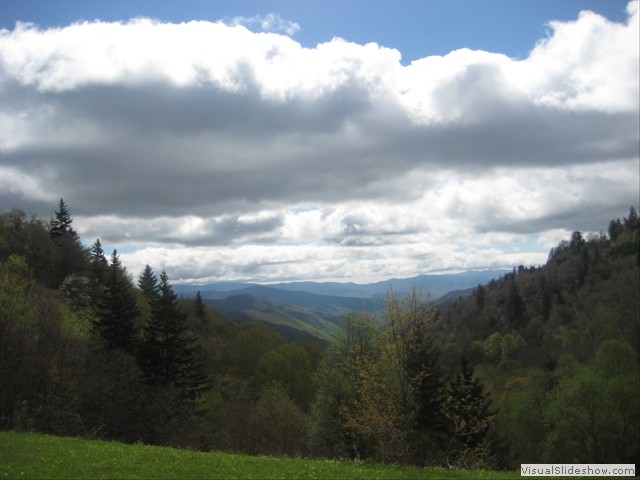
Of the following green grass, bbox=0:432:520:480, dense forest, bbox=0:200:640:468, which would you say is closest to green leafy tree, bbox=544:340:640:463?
dense forest, bbox=0:200:640:468

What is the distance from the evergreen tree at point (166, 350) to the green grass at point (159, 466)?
22309mm

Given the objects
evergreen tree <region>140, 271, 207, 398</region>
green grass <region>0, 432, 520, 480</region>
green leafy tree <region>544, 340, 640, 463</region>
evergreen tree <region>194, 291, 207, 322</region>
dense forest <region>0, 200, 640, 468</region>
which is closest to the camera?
green grass <region>0, 432, 520, 480</region>

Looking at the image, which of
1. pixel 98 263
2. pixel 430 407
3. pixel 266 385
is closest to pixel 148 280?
pixel 98 263

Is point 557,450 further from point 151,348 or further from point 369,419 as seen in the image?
point 151,348

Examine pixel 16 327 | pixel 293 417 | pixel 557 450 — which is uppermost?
pixel 16 327

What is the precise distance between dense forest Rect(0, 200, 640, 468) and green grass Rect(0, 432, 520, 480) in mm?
3657

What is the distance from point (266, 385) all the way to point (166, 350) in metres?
30.2

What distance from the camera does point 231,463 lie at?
58.5 feet

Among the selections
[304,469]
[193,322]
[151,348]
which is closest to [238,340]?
[193,322]

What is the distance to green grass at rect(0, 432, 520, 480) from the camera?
50.9 feet

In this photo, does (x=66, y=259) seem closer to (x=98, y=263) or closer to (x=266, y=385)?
(x=98, y=263)

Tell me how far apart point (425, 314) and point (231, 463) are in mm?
12298

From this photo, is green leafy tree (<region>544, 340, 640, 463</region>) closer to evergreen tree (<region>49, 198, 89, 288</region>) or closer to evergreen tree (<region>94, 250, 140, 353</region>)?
evergreen tree (<region>94, 250, 140, 353</region>)

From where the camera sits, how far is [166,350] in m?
42.9
